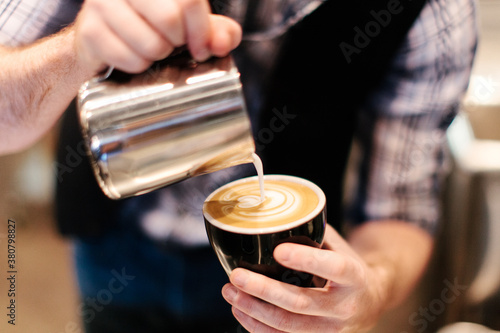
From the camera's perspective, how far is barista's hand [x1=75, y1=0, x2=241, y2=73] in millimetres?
462

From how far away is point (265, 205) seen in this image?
2.20ft

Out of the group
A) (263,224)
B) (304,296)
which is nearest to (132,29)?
(263,224)

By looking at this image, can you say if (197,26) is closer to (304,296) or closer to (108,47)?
(108,47)

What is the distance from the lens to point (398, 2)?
→ 2.95 ft

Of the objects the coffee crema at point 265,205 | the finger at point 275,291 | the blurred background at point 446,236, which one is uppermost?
the coffee crema at point 265,205

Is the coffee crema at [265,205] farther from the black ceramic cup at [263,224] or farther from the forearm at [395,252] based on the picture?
the forearm at [395,252]

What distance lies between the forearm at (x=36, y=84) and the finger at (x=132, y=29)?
0.15 m

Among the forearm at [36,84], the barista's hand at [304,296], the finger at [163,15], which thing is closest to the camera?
the finger at [163,15]

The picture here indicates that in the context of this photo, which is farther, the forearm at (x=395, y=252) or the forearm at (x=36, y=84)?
the forearm at (x=395, y=252)

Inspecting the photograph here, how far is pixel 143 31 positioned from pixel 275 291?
38 centimetres

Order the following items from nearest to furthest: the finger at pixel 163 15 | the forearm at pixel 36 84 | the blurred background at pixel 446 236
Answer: the finger at pixel 163 15
the forearm at pixel 36 84
the blurred background at pixel 446 236

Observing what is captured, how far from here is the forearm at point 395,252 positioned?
912mm

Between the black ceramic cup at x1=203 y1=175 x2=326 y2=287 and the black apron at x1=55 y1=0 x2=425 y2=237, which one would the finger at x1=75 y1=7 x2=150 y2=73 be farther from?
the black apron at x1=55 y1=0 x2=425 y2=237

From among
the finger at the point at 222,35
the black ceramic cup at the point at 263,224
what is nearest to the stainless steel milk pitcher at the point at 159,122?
the finger at the point at 222,35
